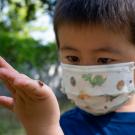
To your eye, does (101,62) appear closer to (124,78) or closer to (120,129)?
(124,78)

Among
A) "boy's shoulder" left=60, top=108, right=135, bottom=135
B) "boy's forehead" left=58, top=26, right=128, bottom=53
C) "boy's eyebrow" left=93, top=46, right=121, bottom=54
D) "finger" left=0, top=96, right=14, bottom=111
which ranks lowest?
"boy's shoulder" left=60, top=108, right=135, bottom=135

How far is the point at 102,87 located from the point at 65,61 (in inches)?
8.0

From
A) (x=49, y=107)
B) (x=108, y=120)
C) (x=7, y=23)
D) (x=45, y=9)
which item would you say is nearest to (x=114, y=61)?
(x=108, y=120)

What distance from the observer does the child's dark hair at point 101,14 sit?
99.3 inches

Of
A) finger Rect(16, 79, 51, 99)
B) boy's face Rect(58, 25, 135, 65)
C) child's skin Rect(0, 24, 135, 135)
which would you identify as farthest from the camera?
boy's face Rect(58, 25, 135, 65)

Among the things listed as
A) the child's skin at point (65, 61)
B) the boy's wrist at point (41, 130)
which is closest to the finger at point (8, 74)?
the child's skin at point (65, 61)

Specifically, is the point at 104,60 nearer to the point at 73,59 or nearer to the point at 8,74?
the point at 73,59

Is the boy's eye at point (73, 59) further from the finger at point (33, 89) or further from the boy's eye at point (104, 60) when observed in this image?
the finger at point (33, 89)

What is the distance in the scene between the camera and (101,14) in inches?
100

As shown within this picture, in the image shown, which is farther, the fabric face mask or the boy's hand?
the fabric face mask

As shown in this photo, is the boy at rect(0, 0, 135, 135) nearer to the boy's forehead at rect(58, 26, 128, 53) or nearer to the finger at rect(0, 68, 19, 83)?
the boy's forehead at rect(58, 26, 128, 53)

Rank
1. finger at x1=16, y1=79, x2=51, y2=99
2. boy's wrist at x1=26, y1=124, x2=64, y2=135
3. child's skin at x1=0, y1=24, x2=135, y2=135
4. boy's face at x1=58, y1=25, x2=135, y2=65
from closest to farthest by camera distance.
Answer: finger at x1=16, y1=79, x2=51, y2=99 → child's skin at x1=0, y1=24, x2=135, y2=135 → boy's wrist at x1=26, y1=124, x2=64, y2=135 → boy's face at x1=58, y1=25, x2=135, y2=65

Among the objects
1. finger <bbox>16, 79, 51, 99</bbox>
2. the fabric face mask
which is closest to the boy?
the fabric face mask

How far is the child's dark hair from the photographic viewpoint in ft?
8.27
